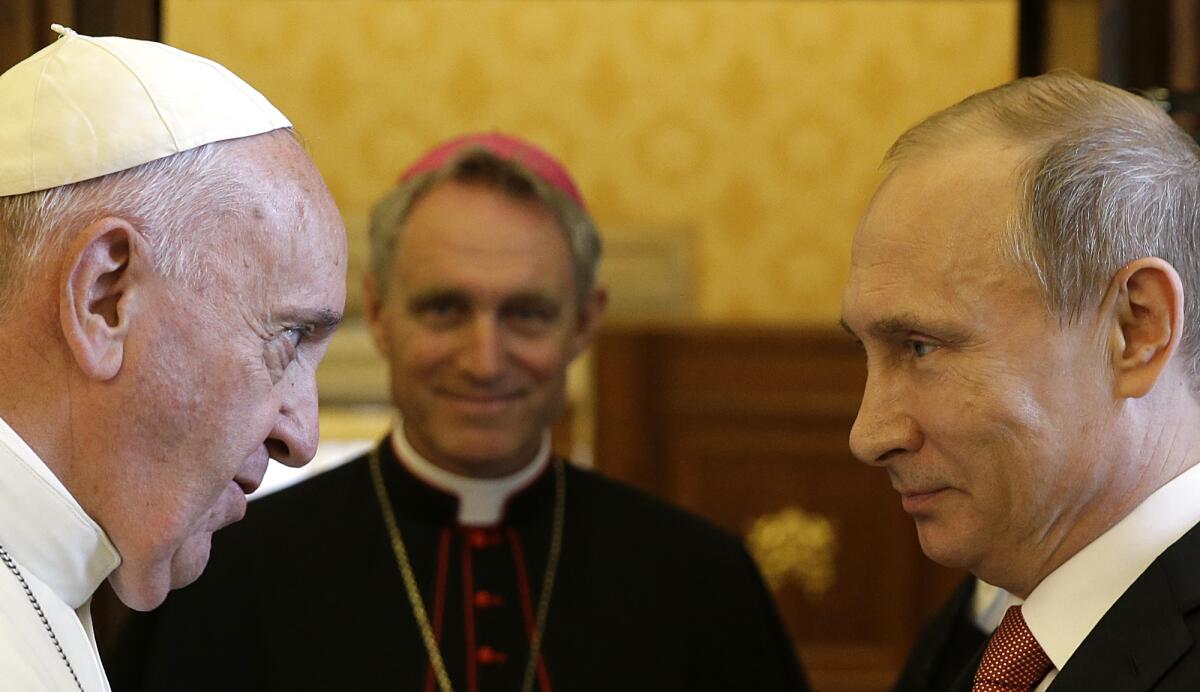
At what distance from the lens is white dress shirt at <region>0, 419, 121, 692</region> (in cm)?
155

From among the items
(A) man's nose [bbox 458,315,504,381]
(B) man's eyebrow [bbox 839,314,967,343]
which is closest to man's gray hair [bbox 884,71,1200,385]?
(B) man's eyebrow [bbox 839,314,967,343]

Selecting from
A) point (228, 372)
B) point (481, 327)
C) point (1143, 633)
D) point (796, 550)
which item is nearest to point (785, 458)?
point (796, 550)

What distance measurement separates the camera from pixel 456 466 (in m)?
3.07

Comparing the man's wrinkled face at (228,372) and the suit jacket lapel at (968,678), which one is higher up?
the man's wrinkled face at (228,372)

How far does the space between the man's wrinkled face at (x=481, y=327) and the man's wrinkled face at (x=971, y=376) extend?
3.69ft

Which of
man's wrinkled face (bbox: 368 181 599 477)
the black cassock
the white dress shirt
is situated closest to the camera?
the white dress shirt

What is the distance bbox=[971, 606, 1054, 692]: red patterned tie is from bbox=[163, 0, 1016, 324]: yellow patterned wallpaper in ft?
18.3

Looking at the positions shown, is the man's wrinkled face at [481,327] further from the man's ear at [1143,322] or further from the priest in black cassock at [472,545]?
the man's ear at [1143,322]

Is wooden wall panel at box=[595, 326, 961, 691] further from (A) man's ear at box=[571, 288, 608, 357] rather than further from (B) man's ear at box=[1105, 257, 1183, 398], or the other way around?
(B) man's ear at box=[1105, 257, 1183, 398]

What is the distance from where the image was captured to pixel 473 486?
3100 mm

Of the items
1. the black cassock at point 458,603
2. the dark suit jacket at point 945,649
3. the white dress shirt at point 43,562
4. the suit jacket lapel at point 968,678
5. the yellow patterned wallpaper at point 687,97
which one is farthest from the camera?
the yellow patterned wallpaper at point 687,97

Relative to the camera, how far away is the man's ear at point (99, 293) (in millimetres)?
1582

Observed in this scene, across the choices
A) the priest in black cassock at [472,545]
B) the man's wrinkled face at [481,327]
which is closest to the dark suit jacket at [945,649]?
the priest in black cassock at [472,545]

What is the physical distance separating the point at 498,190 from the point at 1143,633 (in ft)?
5.77
